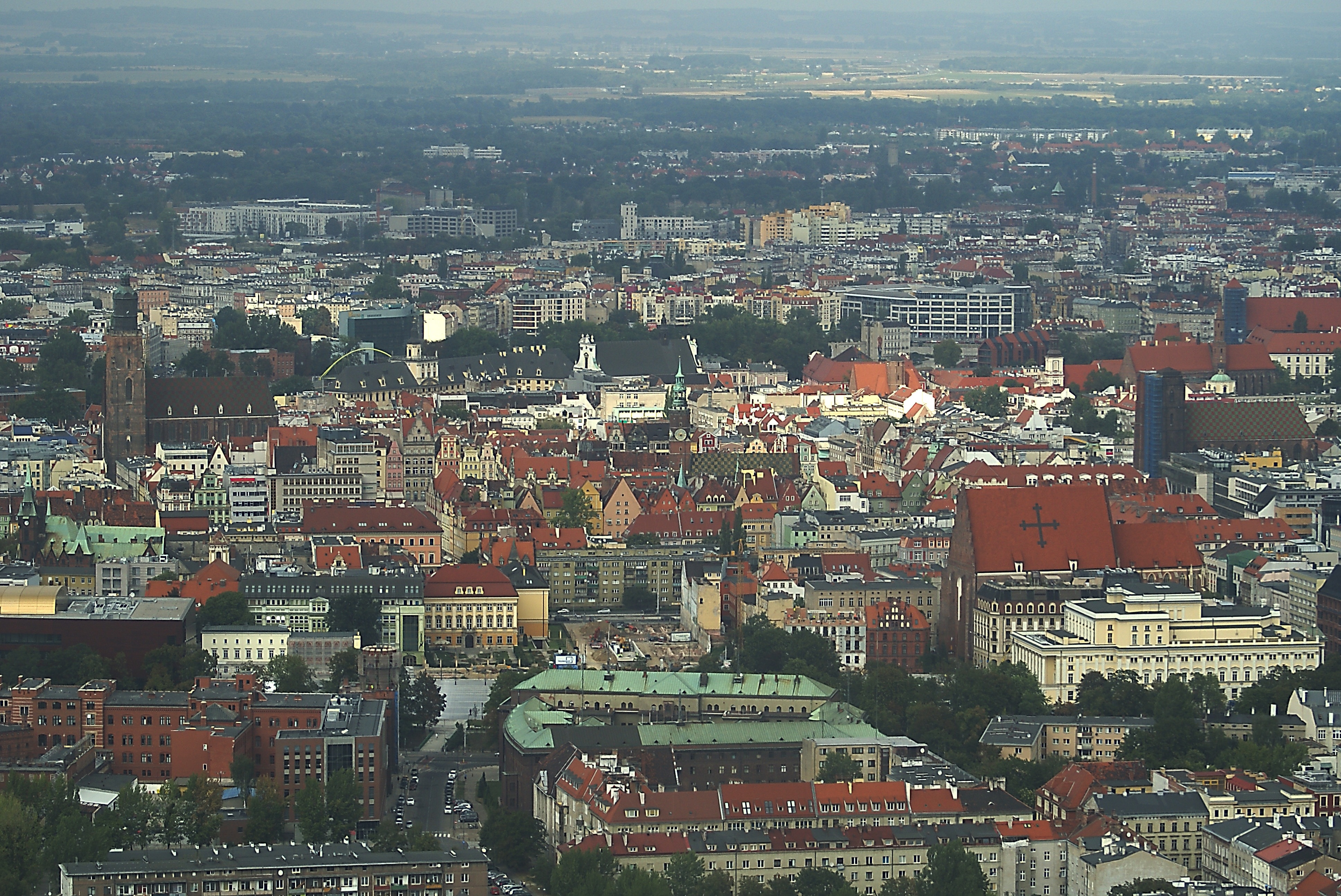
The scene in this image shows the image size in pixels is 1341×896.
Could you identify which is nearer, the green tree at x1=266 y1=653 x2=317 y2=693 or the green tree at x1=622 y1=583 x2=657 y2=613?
the green tree at x1=266 y1=653 x2=317 y2=693

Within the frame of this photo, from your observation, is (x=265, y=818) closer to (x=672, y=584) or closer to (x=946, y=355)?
(x=672, y=584)

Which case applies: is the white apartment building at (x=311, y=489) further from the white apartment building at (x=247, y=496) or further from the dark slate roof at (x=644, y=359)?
the dark slate roof at (x=644, y=359)

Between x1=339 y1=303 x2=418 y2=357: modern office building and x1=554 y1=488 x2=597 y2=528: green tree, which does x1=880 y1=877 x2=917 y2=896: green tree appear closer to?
x1=554 y1=488 x2=597 y2=528: green tree

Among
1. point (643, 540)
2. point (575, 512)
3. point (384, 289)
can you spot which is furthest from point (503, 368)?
point (643, 540)

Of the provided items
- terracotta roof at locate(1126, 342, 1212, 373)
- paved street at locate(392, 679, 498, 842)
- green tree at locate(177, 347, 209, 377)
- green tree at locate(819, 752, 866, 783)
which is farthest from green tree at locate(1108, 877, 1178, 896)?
green tree at locate(177, 347, 209, 377)

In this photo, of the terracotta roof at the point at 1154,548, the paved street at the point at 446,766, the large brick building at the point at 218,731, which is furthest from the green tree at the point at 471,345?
the large brick building at the point at 218,731

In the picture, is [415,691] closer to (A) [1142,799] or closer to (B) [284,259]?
(A) [1142,799]
